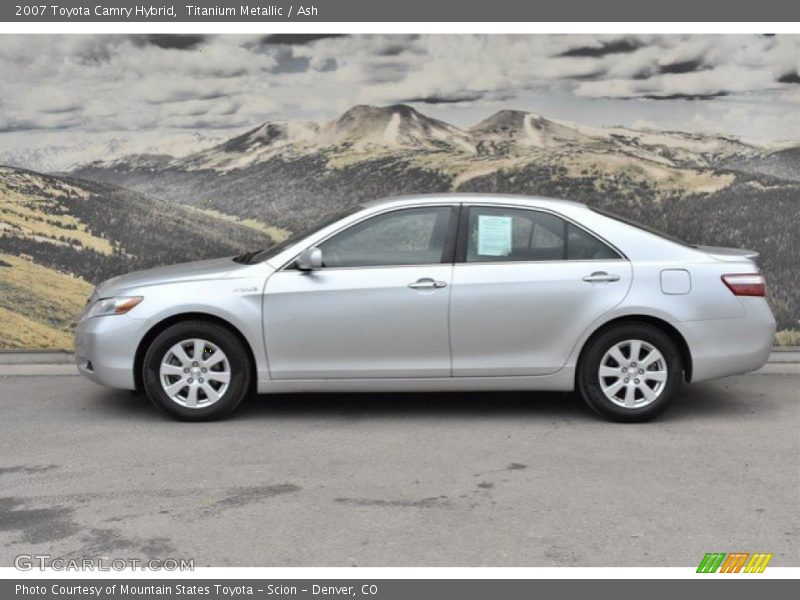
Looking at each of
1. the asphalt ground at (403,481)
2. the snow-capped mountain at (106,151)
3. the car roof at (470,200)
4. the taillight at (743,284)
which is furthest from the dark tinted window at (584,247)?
the snow-capped mountain at (106,151)

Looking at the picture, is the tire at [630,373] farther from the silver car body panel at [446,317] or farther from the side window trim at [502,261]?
the side window trim at [502,261]

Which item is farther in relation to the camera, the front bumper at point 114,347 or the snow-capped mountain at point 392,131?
the snow-capped mountain at point 392,131

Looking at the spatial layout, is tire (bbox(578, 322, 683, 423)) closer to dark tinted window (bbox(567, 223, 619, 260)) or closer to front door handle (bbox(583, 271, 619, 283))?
front door handle (bbox(583, 271, 619, 283))

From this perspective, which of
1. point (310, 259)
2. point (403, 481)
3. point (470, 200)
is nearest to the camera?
point (403, 481)

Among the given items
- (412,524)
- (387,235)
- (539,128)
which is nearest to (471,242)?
(387,235)

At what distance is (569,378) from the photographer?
268 inches

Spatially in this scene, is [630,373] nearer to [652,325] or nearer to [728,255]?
[652,325]

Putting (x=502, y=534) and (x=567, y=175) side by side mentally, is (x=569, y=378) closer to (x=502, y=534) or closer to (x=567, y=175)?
(x=502, y=534)

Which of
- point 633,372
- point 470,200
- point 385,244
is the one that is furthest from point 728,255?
point 385,244

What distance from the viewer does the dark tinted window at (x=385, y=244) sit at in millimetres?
6838

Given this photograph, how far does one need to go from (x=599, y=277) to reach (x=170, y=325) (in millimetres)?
2894

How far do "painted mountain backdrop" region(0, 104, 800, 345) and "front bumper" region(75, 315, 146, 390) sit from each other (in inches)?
116

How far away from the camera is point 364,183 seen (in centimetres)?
1022

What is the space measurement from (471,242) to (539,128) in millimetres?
3477
